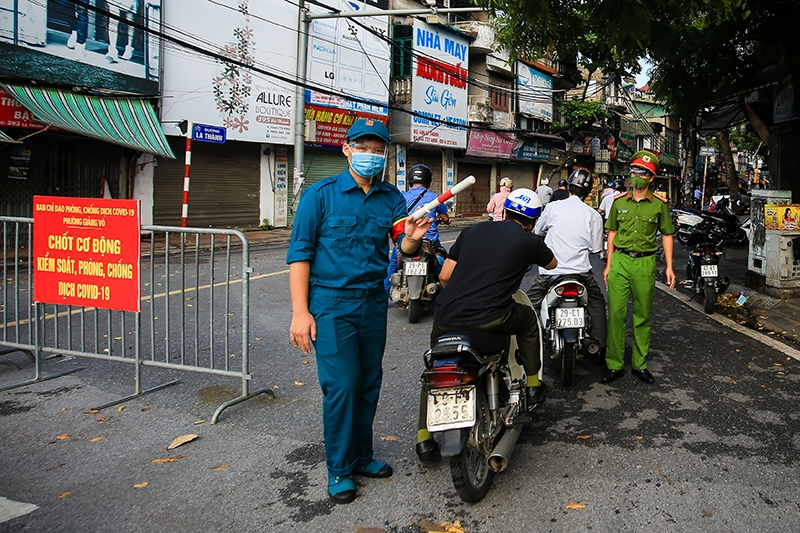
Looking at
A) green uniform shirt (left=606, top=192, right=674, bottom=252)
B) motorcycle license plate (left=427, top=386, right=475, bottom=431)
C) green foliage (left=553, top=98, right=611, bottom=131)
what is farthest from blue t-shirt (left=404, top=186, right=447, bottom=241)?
green foliage (left=553, top=98, right=611, bottom=131)

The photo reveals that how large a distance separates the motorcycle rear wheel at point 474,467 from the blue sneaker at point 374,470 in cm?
46

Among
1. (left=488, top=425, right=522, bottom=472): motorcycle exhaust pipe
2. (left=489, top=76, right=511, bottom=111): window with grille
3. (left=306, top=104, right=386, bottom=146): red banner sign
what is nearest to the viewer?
(left=488, top=425, right=522, bottom=472): motorcycle exhaust pipe

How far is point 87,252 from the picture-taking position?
5.19 meters

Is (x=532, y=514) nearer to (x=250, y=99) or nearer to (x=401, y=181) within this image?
(x=250, y=99)

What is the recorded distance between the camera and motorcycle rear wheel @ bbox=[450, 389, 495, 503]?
10.6 ft

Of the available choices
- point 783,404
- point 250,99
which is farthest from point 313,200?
point 250,99

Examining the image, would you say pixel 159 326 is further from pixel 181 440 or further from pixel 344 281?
pixel 344 281

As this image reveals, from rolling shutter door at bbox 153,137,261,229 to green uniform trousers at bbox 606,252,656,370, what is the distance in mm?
14622

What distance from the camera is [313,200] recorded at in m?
3.40

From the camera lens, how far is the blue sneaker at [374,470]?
12.0 ft

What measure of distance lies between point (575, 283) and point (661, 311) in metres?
3.91

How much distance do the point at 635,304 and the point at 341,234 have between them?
3177 mm

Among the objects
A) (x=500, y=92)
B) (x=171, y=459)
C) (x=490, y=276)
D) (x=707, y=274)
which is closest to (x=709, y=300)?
(x=707, y=274)

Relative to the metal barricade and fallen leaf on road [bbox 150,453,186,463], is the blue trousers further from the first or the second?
the metal barricade
